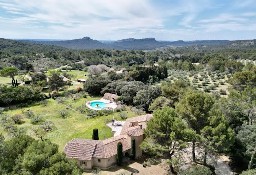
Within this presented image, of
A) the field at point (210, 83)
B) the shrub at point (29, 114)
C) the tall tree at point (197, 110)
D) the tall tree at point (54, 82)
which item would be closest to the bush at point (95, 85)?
the tall tree at point (54, 82)

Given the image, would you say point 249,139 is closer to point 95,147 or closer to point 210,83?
point 95,147

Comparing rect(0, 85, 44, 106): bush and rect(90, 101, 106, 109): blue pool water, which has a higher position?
rect(0, 85, 44, 106): bush

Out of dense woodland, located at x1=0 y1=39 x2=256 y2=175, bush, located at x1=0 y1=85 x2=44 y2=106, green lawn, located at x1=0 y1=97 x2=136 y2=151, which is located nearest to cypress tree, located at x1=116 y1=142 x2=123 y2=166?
dense woodland, located at x1=0 y1=39 x2=256 y2=175

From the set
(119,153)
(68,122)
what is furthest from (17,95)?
(119,153)

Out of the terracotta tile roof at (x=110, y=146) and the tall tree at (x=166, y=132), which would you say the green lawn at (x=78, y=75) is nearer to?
the terracotta tile roof at (x=110, y=146)

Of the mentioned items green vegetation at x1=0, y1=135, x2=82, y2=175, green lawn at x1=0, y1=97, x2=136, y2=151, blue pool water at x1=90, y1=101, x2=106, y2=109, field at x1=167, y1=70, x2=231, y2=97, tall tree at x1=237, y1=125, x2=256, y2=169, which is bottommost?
green lawn at x1=0, y1=97, x2=136, y2=151

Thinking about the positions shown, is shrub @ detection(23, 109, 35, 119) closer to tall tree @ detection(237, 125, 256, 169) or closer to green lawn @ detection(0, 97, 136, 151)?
green lawn @ detection(0, 97, 136, 151)

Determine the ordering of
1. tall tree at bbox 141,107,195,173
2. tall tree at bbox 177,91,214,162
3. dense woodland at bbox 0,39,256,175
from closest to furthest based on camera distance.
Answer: dense woodland at bbox 0,39,256,175 < tall tree at bbox 141,107,195,173 < tall tree at bbox 177,91,214,162
